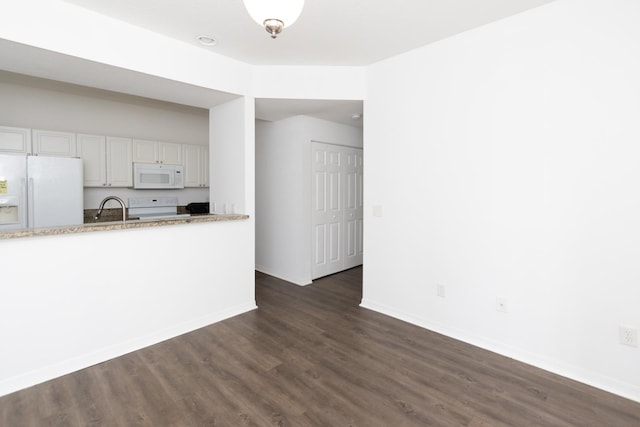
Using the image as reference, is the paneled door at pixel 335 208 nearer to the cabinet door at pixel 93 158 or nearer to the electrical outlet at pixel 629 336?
the cabinet door at pixel 93 158

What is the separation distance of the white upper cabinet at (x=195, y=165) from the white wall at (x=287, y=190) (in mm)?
1092

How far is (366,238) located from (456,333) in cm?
128

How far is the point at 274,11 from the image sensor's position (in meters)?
1.36

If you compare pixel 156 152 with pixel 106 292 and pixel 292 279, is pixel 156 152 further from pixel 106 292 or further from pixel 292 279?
pixel 106 292

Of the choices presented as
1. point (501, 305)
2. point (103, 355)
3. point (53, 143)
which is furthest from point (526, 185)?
point (53, 143)

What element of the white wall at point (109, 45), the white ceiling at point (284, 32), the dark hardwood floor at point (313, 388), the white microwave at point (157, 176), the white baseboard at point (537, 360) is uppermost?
the white ceiling at point (284, 32)

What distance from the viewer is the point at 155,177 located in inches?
191

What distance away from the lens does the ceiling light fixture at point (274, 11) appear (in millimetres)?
1347

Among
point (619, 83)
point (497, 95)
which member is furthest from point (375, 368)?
point (619, 83)

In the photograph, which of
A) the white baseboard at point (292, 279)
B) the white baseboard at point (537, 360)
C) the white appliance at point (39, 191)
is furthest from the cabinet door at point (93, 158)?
the white baseboard at point (537, 360)

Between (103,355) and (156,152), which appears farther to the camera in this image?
(156,152)

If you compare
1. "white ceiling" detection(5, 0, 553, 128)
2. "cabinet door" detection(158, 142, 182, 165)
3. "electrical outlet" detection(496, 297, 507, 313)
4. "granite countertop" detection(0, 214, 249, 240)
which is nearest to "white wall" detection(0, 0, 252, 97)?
"white ceiling" detection(5, 0, 553, 128)

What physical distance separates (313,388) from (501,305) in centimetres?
162

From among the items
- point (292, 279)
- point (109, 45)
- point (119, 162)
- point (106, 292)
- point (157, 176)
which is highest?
point (109, 45)
